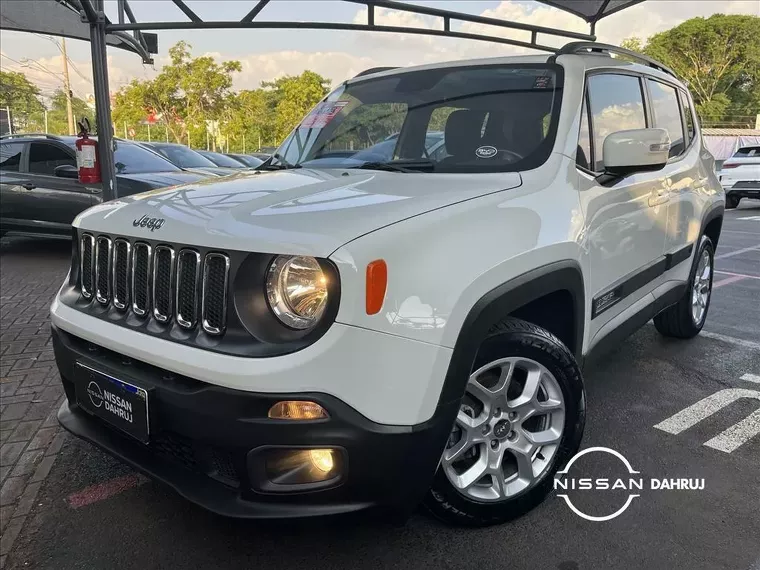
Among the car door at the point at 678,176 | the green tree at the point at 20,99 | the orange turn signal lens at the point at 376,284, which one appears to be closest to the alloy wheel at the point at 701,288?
the car door at the point at 678,176

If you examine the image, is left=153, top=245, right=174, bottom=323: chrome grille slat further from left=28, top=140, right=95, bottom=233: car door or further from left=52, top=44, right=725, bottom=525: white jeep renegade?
left=28, top=140, right=95, bottom=233: car door

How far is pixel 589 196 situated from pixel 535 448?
1.12m

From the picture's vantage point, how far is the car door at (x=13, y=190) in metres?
8.23

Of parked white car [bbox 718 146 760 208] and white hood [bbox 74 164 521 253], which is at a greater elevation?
white hood [bbox 74 164 521 253]

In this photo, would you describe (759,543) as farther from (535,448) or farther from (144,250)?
(144,250)

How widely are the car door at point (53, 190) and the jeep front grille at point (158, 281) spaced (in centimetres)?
596

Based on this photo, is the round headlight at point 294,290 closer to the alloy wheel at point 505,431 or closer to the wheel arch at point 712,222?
the alloy wheel at point 505,431

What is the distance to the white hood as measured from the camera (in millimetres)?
1969

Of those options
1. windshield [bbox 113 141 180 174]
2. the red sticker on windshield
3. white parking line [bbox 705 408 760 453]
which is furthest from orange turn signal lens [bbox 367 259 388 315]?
windshield [bbox 113 141 180 174]

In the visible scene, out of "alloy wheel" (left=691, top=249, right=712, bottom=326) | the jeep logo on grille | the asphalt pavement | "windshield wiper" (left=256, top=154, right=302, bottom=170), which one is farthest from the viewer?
"alloy wheel" (left=691, top=249, right=712, bottom=326)

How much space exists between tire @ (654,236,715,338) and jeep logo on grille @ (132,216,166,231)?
141 inches

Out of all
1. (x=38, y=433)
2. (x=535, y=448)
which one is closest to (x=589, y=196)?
(x=535, y=448)

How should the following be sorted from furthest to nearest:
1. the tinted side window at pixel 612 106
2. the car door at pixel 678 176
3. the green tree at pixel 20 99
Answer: the green tree at pixel 20 99, the car door at pixel 678 176, the tinted side window at pixel 612 106

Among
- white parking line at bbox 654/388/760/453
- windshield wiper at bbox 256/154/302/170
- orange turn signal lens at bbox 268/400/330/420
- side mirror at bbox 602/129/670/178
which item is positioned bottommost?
white parking line at bbox 654/388/760/453
